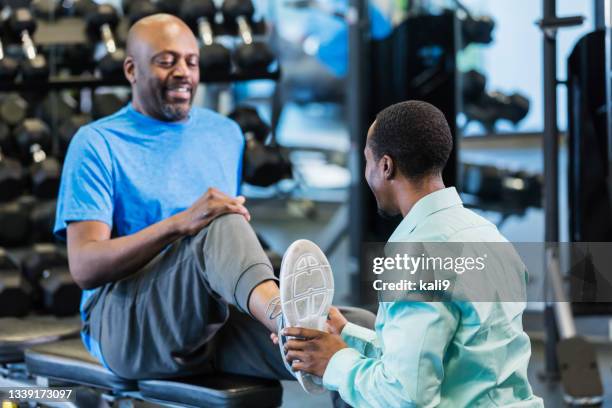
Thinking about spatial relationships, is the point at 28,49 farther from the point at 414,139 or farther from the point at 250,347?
the point at 414,139

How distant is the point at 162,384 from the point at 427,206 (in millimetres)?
888

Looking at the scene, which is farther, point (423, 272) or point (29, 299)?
point (29, 299)

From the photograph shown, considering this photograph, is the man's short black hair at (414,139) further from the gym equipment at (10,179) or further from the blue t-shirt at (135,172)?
the gym equipment at (10,179)

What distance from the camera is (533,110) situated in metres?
5.12

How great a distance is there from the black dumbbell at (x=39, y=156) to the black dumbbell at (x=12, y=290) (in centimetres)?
41

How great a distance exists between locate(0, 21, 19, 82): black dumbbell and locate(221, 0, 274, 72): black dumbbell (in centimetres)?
82

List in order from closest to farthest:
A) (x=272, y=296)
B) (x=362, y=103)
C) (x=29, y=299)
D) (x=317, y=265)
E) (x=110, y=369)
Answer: (x=317, y=265) → (x=272, y=296) → (x=110, y=369) → (x=29, y=299) → (x=362, y=103)

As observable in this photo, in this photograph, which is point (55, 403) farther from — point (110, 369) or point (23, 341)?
point (23, 341)

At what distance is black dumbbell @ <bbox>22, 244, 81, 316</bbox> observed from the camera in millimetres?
3325

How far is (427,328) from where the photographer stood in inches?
58.7

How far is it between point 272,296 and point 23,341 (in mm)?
1129

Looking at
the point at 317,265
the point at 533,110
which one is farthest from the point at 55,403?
the point at 533,110

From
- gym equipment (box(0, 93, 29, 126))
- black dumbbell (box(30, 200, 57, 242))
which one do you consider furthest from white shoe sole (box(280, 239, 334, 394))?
gym equipment (box(0, 93, 29, 126))

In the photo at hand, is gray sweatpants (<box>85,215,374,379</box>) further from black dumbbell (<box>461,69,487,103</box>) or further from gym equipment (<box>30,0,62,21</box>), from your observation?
black dumbbell (<box>461,69,487,103</box>)
